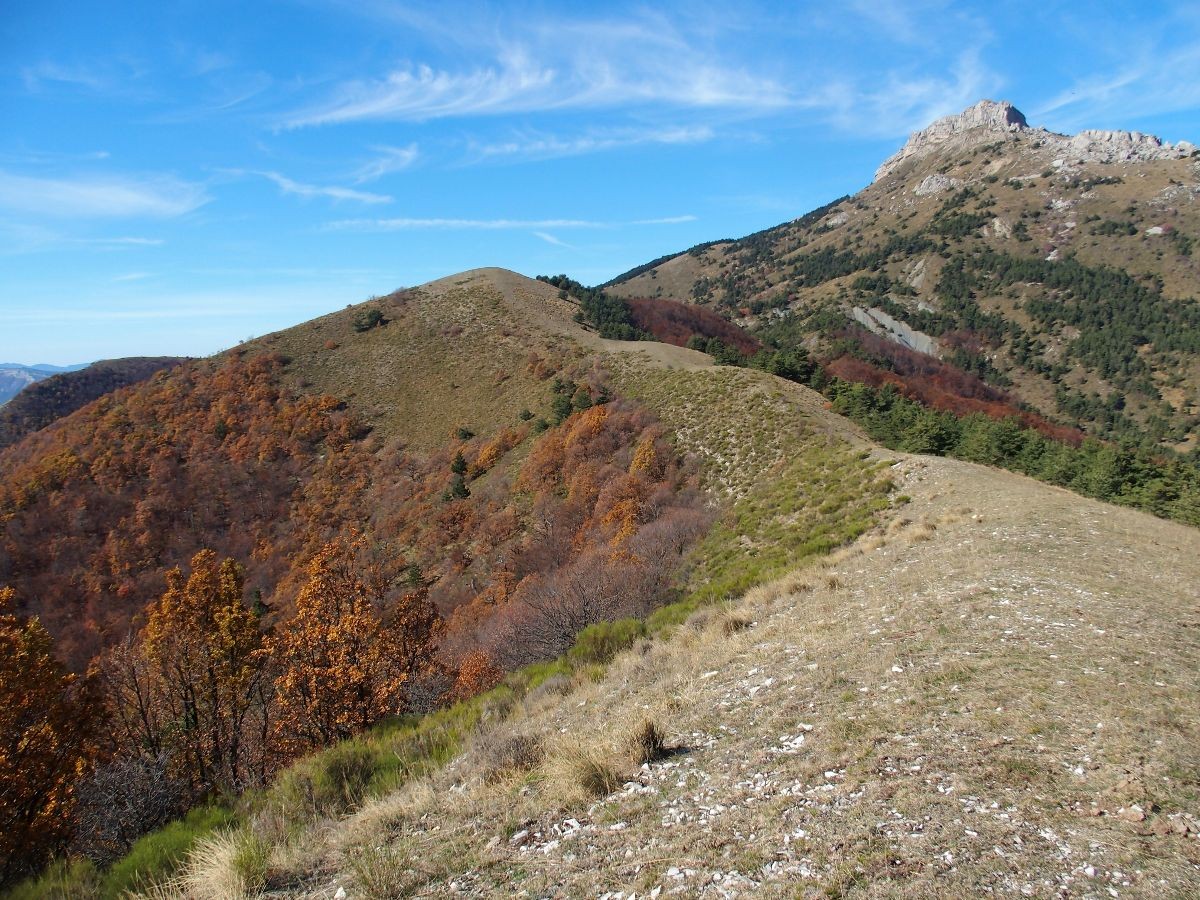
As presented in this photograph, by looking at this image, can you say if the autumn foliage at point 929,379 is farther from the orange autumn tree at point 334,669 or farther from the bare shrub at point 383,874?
the bare shrub at point 383,874

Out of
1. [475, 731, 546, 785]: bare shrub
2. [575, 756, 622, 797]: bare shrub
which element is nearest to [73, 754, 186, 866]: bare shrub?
[475, 731, 546, 785]: bare shrub

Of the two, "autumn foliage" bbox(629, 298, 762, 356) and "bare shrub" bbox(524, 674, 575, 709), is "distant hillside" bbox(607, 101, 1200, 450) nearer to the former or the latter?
"autumn foliage" bbox(629, 298, 762, 356)

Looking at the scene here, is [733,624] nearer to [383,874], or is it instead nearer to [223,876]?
[383,874]

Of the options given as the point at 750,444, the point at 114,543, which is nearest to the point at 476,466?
the point at 750,444

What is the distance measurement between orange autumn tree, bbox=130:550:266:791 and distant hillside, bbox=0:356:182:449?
8942 centimetres

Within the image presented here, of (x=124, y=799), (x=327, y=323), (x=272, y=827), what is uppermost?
(x=327, y=323)

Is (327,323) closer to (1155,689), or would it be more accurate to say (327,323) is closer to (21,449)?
(21,449)

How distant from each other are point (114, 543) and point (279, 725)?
4595 centimetres

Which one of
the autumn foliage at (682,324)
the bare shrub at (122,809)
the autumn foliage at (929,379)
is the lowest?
the bare shrub at (122,809)

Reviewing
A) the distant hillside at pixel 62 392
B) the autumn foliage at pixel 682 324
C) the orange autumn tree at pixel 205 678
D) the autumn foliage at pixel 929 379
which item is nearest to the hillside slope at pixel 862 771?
the orange autumn tree at pixel 205 678

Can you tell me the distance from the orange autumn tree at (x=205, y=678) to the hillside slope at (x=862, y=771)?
46.4ft

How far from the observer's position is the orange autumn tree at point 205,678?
18516 millimetres

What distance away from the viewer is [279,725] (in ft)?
53.9

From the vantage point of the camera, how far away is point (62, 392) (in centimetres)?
12019
